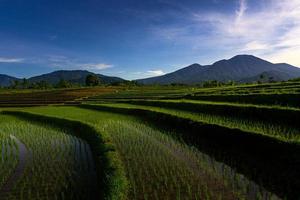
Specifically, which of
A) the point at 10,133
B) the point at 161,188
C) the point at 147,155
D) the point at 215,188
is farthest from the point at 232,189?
the point at 10,133

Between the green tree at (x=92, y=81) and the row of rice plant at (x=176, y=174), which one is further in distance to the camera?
the green tree at (x=92, y=81)

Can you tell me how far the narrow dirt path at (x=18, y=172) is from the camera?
426 inches

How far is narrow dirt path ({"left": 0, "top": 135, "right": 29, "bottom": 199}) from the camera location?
1082cm

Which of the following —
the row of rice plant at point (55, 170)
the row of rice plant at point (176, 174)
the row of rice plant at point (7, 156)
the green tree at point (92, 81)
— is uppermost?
the green tree at point (92, 81)

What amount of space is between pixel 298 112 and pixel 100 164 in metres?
12.5

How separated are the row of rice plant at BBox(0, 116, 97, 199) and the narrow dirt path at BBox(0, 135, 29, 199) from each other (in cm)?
8

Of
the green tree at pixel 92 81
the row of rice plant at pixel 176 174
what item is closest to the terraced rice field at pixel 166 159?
the row of rice plant at pixel 176 174

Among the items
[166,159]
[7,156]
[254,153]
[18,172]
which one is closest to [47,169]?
[18,172]

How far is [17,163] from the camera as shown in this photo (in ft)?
47.6

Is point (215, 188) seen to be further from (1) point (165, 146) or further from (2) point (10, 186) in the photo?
(2) point (10, 186)

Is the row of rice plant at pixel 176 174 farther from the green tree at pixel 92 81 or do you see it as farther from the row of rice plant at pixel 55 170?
the green tree at pixel 92 81

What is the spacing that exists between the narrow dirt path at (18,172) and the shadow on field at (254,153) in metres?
9.50

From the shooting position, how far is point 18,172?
42.8ft

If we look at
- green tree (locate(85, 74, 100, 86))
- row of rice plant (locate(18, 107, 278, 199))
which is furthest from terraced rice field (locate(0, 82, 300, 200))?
green tree (locate(85, 74, 100, 86))
